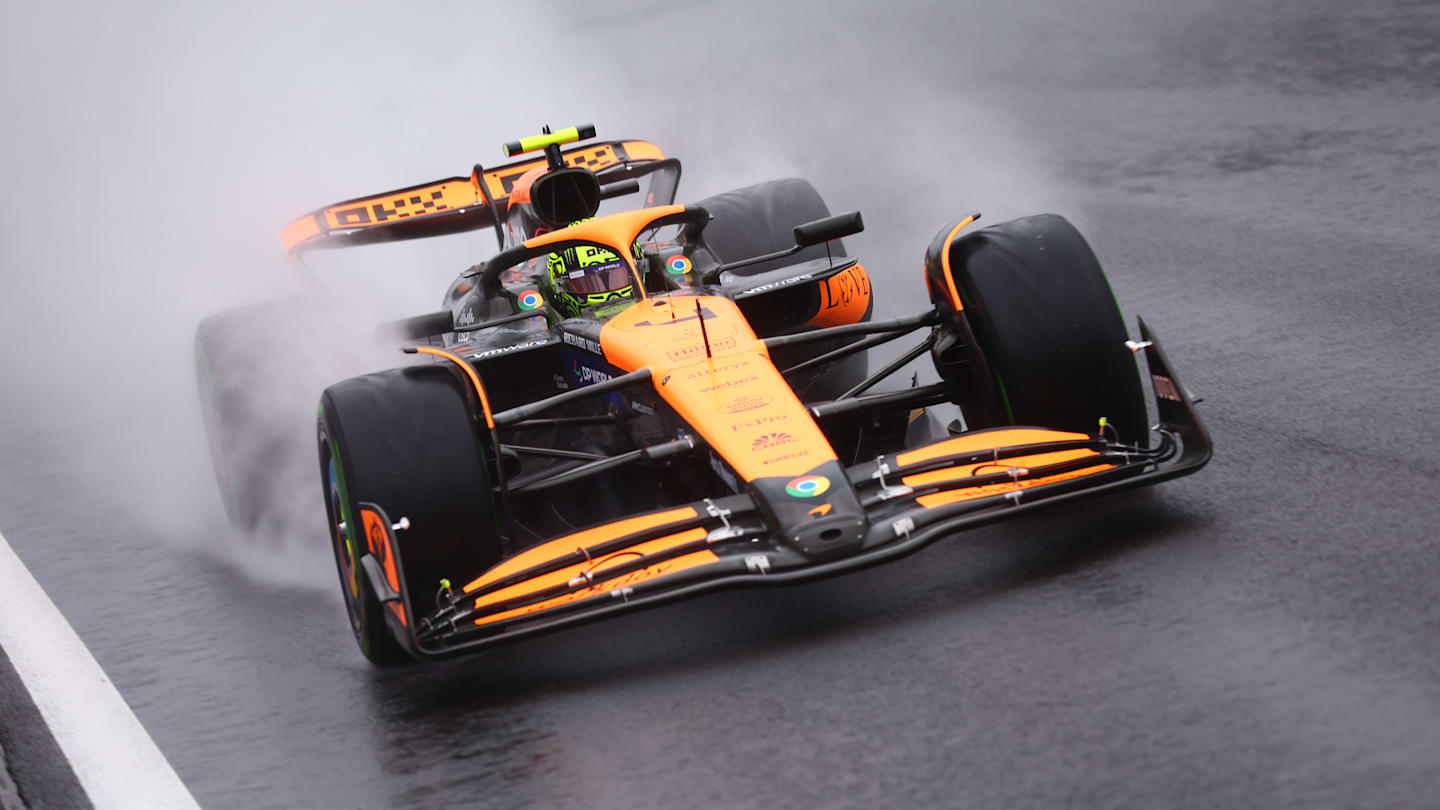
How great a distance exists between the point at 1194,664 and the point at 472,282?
4.50 metres

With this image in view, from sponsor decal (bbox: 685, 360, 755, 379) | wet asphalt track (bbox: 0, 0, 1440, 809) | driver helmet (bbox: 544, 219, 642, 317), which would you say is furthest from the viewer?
driver helmet (bbox: 544, 219, 642, 317)

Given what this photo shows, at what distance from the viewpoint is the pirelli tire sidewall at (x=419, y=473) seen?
509 centimetres

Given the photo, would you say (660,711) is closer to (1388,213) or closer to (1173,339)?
(1173,339)

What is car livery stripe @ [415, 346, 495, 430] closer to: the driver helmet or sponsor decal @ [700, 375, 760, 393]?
sponsor decal @ [700, 375, 760, 393]

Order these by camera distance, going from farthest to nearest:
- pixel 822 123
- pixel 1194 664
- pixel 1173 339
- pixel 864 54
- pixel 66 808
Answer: pixel 864 54, pixel 822 123, pixel 1173 339, pixel 66 808, pixel 1194 664

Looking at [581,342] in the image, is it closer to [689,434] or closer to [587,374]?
[587,374]

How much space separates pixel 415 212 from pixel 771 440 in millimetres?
3769

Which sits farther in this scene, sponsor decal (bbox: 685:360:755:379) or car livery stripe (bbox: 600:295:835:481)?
sponsor decal (bbox: 685:360:755:379)

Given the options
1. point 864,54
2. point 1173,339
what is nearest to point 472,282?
point 1173,339

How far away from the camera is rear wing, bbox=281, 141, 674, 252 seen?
8281 mm

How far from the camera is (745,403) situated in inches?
216

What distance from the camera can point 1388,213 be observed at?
29.8ft

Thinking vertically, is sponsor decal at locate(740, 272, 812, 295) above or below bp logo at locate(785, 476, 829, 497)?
above

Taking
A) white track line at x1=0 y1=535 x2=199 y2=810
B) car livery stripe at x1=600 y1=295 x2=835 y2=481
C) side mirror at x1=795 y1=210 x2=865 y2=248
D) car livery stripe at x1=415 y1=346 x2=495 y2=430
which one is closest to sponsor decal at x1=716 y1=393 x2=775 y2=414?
car livery stripe at x1=600 y1=295 x2=835 y2=481
